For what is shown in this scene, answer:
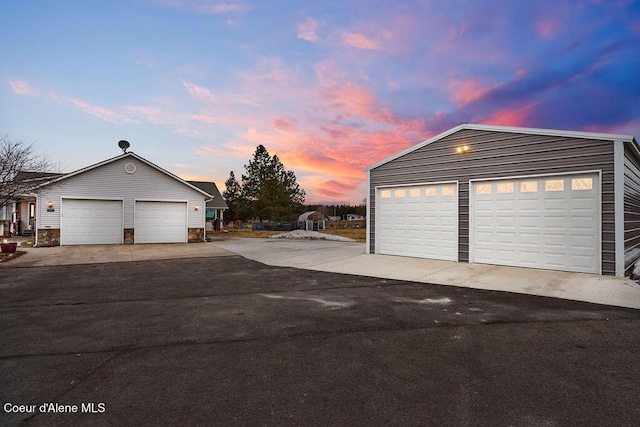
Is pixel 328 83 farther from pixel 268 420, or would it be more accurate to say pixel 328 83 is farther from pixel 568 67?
pixel 268 420

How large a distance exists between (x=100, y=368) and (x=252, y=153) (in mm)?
44395

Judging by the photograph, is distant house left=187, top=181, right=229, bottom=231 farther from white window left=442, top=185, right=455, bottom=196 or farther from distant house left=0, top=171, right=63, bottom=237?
white window left=442, top=185, right=455, bottom=196

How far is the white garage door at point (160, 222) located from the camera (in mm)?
16656

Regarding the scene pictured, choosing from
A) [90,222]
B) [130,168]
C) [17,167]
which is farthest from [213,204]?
[17,167]

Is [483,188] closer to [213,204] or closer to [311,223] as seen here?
[311,223]

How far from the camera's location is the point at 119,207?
1619 cm

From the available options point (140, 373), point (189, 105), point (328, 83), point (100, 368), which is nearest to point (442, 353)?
point (140, 373)

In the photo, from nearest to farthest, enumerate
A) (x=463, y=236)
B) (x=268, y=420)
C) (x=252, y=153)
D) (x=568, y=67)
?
(x=268, y=420) → (x=463, y=236) → (x=568, y=67) → (x=252, y=153)

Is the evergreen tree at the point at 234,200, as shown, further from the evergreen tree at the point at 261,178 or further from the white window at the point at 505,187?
the white window at the point at 505,187

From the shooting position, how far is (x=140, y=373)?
2799mm

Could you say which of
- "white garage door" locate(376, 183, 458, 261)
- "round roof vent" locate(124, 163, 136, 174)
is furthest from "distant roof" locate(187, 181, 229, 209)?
"white garage door" locate(376, 183, 458, 261)

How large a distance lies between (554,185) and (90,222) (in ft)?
65.2

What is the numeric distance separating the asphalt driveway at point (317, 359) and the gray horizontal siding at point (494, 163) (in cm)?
410

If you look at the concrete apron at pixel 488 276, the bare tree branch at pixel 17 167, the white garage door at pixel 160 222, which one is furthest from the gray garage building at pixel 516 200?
the bare tree branch at pixel 17 167
